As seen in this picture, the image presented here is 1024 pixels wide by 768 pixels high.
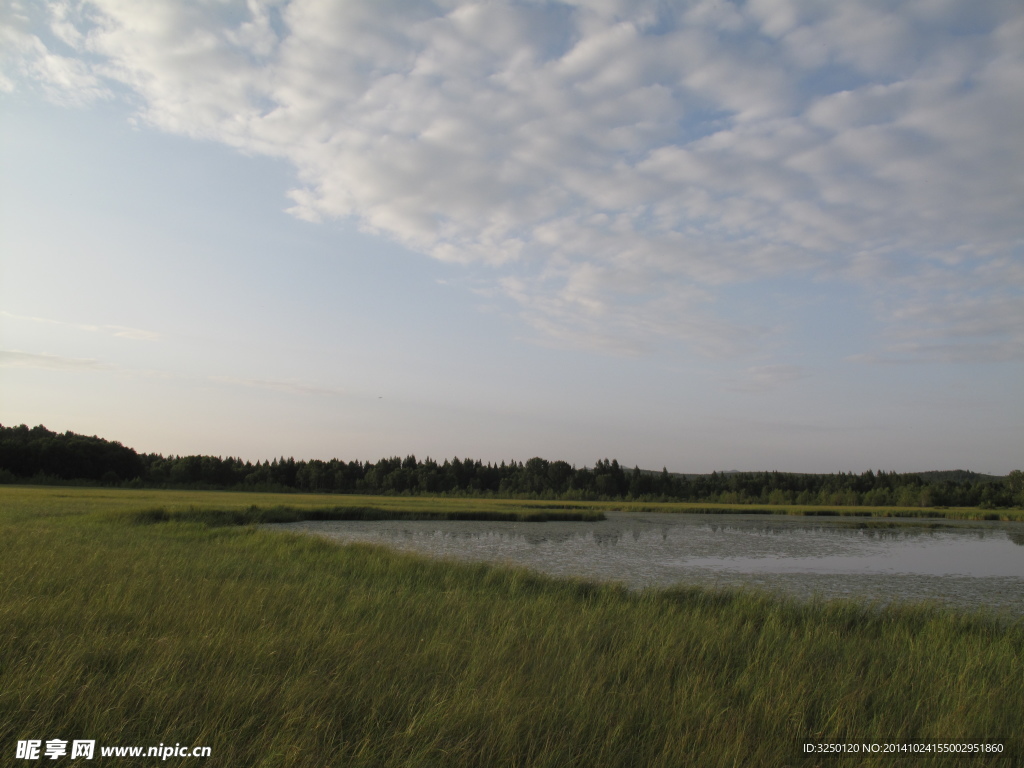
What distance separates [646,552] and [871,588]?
8.90 metres

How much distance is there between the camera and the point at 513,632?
7062mm

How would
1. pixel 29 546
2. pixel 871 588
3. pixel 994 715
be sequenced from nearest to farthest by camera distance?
pixel 994 715 < pixel 29 546 < pixel 871 588

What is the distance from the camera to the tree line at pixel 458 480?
78688 mm

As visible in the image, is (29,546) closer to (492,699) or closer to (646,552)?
(492,699)

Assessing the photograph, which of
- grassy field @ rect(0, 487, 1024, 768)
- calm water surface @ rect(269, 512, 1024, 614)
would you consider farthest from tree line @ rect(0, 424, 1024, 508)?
grassy field @ rect(0, 487, 1024, 768)

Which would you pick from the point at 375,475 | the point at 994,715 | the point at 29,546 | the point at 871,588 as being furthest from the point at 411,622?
the point at 375,475

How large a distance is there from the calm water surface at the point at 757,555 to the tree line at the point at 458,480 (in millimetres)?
49164

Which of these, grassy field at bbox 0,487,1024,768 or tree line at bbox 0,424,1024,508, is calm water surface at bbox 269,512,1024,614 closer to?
Result: grassy field at bbox 0,487,1024,768

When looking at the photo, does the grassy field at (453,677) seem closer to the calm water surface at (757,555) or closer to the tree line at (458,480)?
the calm water surface at (757,555)

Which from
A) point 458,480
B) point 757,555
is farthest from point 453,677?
point 458,480

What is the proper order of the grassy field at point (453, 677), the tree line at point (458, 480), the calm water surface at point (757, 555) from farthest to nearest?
the tree line at point (458, 480), the calm water surface at point (757, 555), the grassy field at point (453, 677)

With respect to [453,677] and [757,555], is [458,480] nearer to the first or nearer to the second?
[757,555]

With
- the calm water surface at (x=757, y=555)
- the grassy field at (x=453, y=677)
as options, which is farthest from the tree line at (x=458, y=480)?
the grassy field at (x=453, y=677)

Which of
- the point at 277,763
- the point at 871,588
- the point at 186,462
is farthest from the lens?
the point at 186,462
